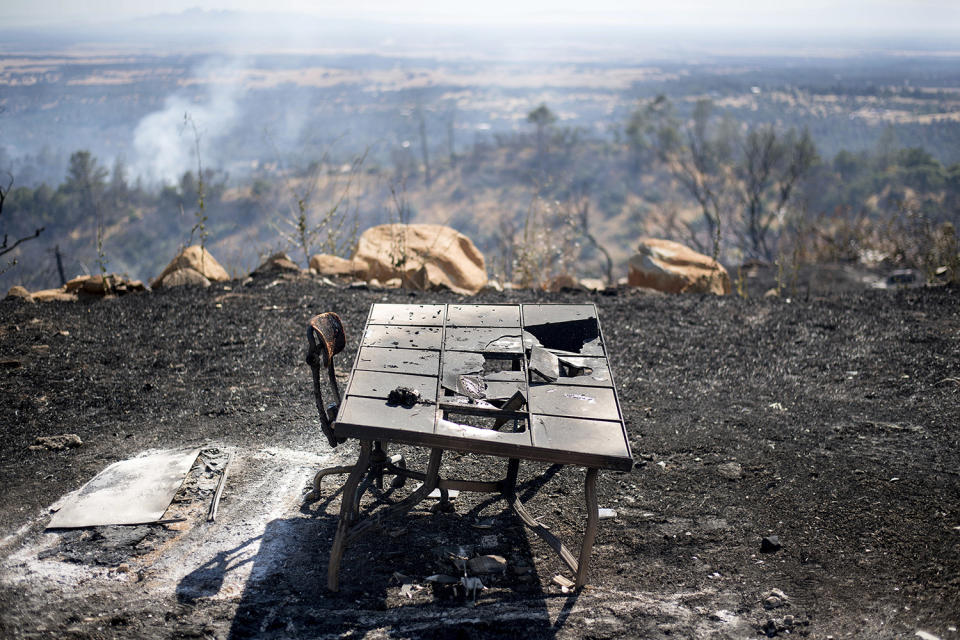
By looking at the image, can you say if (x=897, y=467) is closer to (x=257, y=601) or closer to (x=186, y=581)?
(x=257, y=601)

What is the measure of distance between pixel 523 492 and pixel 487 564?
74 cm

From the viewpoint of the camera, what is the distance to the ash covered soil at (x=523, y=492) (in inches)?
110

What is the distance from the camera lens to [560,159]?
172ft

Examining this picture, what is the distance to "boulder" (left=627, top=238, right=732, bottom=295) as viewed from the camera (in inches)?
305

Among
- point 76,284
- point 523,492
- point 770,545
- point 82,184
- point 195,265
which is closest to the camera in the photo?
point 770,545

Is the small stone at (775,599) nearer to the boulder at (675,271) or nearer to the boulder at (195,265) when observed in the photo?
the boulder at (675,271)

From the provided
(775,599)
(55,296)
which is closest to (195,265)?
(55,296)

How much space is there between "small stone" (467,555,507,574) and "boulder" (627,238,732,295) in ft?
17.3


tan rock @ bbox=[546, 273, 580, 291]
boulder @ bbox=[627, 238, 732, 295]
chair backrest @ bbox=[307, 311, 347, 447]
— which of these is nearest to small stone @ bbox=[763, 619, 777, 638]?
chair backrest @ bbox=[307, 311, 347, 447]

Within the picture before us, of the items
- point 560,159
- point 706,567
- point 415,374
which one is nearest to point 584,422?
point 415,374

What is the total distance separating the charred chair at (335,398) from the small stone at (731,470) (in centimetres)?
176

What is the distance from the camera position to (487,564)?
3.08m

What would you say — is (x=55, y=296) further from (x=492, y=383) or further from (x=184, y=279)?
(x=492, y=383)

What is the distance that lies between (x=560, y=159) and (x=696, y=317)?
156 feet
